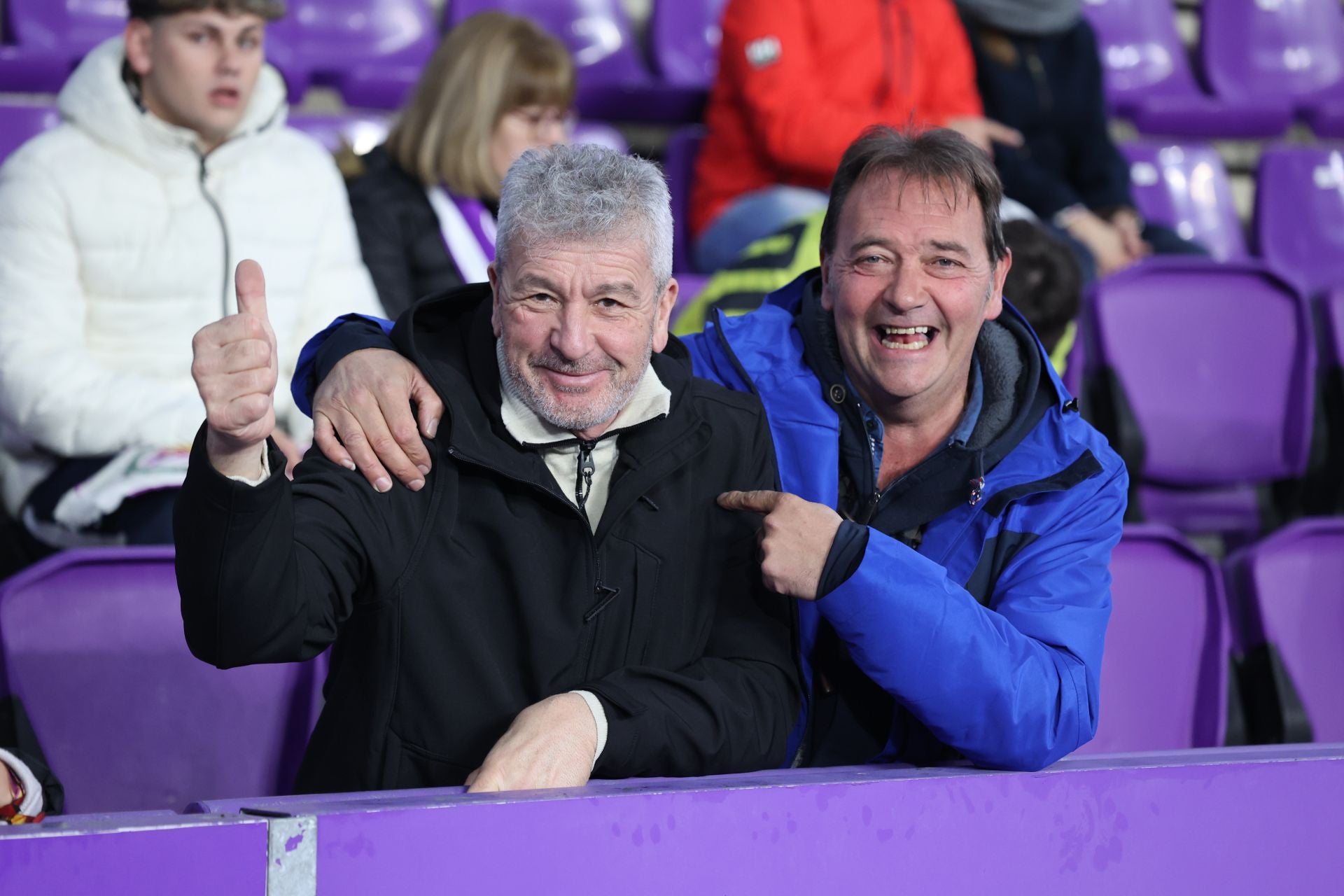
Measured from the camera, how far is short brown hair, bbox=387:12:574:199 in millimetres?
3318

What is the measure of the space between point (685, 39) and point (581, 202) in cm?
303

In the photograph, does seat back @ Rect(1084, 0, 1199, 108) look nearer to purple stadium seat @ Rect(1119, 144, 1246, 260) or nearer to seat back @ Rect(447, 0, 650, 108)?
purple stadium seat @ Rect(1119, 144, 1246, 260)

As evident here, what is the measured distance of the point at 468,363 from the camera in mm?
1808

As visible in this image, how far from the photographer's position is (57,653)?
209 centimetres

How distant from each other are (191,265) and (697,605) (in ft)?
5.04

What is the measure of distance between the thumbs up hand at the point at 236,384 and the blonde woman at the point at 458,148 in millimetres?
1934

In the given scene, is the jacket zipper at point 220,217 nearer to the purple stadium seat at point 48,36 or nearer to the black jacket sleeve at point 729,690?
the purple stadium seat at point 48,36

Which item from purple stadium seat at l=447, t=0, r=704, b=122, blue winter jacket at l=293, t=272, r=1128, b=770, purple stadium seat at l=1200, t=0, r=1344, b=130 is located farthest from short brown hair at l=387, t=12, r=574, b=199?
purple stadium seat at l=1200, t=0, r=1344, b=130

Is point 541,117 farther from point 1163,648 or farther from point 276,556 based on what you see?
point 276,556

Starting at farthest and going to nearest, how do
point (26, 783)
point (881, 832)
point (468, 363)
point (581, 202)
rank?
1. point (468, 363)
2. point (581, 202)
3. point (26, 783)
4. point (881, 832)

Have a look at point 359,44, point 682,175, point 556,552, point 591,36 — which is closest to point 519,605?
point 556,552

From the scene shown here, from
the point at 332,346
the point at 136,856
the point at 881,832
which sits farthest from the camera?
the point at 332,346

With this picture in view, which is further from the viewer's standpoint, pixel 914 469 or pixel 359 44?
Result: pixel 359 44

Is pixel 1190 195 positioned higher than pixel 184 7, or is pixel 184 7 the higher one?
pixel 184 7
